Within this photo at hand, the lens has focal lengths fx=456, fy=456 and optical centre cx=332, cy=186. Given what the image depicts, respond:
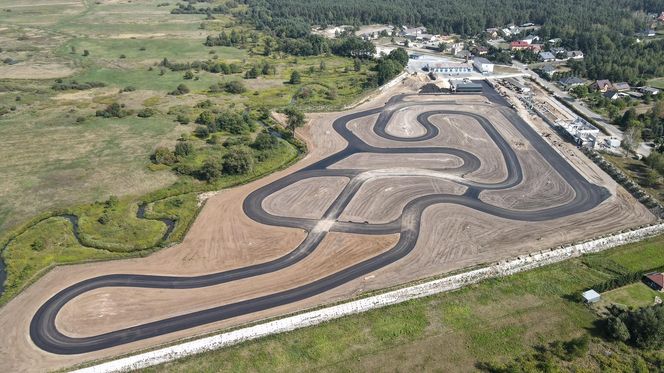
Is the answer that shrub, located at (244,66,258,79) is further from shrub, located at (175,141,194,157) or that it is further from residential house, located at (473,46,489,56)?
residential house, located at (473,46,489,56)

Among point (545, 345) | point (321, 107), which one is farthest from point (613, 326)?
point (321, 107)

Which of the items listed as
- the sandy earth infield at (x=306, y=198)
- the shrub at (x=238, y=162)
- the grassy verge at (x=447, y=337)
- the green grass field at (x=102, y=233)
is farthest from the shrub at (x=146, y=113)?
the grassy verge at (x=447, y=337)

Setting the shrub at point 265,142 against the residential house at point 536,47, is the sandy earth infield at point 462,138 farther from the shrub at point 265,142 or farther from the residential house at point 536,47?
the residential house at point 536,47

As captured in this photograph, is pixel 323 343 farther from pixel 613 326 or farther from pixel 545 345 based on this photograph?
pixel 613 326

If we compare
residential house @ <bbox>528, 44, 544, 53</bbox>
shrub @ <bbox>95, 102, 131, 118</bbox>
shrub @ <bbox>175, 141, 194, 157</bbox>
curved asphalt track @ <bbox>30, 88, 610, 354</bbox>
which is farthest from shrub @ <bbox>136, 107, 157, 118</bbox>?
residential house @ <bbox>528, 44, 544, 53</bbox>

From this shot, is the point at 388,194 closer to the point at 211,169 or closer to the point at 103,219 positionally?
the point at 211,169

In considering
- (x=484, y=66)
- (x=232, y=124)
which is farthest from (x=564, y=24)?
(x=232, y=124)
